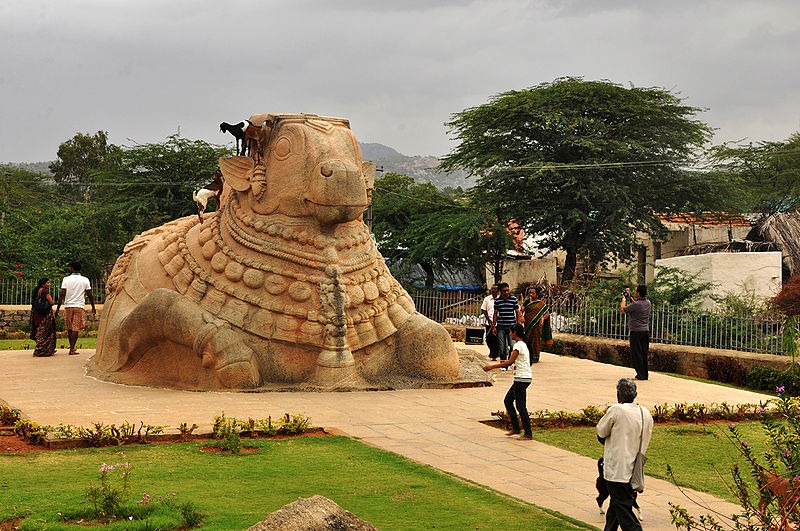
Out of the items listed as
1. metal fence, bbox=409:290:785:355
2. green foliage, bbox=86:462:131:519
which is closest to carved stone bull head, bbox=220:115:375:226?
green foliage, bbox=86:462:131:519

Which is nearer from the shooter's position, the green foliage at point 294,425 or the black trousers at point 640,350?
the green foliage at point 294,425

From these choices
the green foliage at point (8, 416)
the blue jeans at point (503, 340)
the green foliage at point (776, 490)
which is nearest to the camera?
the green foliage at point (776, 490)

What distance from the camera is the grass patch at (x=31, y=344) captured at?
16742mm

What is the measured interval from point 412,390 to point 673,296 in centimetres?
1092

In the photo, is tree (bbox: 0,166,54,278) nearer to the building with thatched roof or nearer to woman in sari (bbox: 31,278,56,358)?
woman in sari (bbox: 31,278,56,358)

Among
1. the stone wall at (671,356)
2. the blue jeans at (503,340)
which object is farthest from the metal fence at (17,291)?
the blue jeans at (503,340)

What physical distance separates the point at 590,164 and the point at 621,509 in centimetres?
2306

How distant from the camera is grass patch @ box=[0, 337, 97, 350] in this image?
16742 millimetres

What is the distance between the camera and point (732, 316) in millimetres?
16891

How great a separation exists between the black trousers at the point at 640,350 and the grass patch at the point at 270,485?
245 inches

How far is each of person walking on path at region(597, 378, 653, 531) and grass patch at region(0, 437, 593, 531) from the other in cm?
36

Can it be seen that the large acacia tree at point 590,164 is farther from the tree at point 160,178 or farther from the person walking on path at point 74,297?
the person walking on path at point 74,297

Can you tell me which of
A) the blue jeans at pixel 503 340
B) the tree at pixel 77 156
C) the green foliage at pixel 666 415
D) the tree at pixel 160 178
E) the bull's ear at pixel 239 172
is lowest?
the green foliage at pixel 666 415

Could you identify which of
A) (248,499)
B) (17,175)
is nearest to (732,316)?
(248,499)
